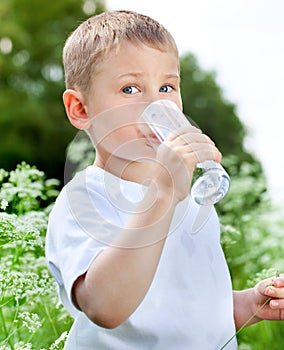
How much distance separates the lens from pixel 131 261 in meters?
1.45

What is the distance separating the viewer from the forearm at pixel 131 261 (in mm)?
1448

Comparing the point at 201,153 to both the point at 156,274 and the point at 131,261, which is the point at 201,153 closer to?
the point at 131,261

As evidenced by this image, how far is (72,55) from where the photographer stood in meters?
1.83

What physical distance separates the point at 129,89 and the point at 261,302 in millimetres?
632

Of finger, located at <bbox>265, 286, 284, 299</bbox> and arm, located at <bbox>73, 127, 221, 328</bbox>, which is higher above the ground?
arm, located at <bbox>73, 127, 221, 328</bbox>

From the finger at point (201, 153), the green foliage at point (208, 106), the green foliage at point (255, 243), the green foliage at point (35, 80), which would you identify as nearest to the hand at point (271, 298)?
the finger at point (201, 153)

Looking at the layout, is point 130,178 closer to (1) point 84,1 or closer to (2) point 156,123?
(2) point 156,123

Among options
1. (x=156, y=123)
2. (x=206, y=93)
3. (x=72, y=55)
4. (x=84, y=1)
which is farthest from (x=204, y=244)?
(x=84, y=1)

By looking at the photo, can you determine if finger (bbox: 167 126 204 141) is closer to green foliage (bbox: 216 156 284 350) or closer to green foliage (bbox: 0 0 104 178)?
green foliage (bbox: 216 156 284 350)

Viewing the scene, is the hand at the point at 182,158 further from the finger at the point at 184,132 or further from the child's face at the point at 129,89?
the child's face at the point at 129,89

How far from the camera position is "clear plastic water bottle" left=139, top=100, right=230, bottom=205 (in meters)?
1.48

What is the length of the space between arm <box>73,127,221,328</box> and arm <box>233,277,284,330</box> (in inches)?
18.4

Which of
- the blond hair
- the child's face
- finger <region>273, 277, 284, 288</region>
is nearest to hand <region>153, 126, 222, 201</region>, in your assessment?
the child's face

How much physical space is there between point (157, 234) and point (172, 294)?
0.32 meters
